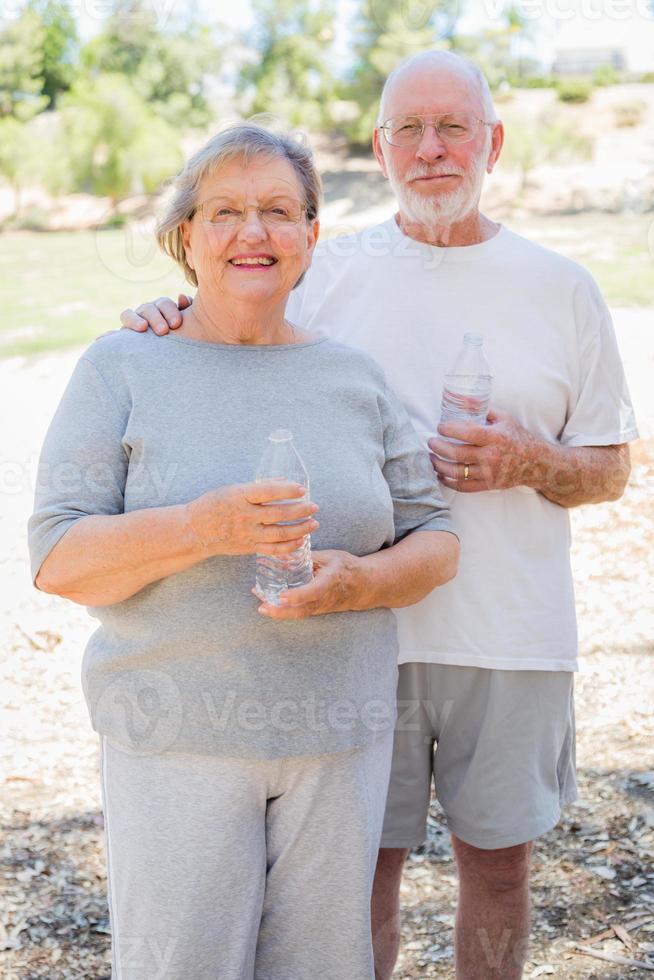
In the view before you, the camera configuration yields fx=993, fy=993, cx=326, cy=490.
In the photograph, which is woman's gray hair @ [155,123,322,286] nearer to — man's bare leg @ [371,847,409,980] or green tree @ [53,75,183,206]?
man's bare leg @ [371,847,409,980]

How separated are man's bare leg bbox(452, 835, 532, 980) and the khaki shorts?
0.08m

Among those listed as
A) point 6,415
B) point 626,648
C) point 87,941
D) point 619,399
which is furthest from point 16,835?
point 6,415

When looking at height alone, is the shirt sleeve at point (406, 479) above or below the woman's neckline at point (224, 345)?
below

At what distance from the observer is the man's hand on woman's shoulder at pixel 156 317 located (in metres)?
2.25

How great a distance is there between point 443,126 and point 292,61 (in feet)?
123

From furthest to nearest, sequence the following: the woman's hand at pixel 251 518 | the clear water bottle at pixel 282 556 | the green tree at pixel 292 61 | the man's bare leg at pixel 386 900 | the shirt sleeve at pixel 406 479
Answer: the green tree at pixel 292 61, the man's bare leg at pixel 386 900, the shirt sleeve at pixel 406 479, the clear water bottle at pixel 282 556, the woman's hand at pixel 251 518

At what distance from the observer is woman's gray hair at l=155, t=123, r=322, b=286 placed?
87.0 inches

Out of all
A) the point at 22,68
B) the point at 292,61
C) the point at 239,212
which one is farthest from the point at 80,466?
the point at 292,61

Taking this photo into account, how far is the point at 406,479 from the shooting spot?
238cm

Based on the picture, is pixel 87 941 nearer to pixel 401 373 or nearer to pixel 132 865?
pixel 132 865

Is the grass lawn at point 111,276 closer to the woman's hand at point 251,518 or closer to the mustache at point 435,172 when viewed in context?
the mustache at point 435,172

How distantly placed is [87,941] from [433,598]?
1978 millimetres

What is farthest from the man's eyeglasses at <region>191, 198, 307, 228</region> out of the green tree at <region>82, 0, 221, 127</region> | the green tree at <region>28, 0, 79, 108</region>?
the green tree at <region>28, 0, 79, 108</region>

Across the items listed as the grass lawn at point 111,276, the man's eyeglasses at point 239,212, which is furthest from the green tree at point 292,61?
the man's eyeglasses at point 239,212
